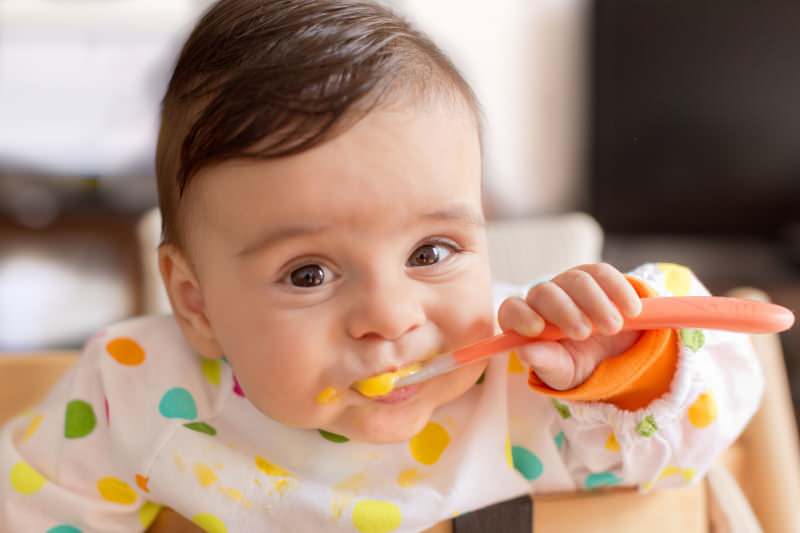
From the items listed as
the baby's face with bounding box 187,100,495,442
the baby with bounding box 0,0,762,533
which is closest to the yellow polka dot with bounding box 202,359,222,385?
the baby with bounding box 0,0,762,533

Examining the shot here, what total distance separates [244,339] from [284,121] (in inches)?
5.5

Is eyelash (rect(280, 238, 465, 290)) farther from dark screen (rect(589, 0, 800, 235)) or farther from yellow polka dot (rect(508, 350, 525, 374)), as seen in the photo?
dark screen (rect(589, 0, 800, 235))

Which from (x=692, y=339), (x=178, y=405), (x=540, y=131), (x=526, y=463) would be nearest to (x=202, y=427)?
(x=178, y=405)

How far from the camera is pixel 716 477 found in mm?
689

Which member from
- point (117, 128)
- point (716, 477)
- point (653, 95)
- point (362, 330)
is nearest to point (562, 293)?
point (362, 330)

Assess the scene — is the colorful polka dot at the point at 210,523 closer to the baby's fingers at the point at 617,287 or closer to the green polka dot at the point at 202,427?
the green polka dot at the point at 202,427

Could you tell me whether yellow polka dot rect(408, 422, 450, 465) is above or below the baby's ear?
below

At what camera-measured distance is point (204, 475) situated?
0.65 meters

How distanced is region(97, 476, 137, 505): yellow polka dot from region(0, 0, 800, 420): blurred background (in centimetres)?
121

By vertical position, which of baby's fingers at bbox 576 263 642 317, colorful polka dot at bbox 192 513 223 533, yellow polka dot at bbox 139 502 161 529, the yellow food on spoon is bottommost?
yellow polka dot at bbox 139 502 161 529

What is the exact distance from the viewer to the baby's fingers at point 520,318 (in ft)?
1.75

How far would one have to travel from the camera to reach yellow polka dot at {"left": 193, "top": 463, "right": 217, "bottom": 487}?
0.65 meters

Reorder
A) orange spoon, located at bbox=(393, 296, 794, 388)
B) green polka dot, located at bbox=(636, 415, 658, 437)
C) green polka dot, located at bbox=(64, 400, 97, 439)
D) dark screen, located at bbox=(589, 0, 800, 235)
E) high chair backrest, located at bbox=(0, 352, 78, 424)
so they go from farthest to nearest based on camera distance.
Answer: dark screen, located at bbox=(589, 0, 800, 235) → high chair backrest, located at bbox=(0, 352, 78, 424) → green polka dot, located at bbox=(64, 400, 97, 439) → green polka dot, located at bbox=(636, 415, 658, 437) → orange spoon, located at bbox=(393, 296, 794, 388)

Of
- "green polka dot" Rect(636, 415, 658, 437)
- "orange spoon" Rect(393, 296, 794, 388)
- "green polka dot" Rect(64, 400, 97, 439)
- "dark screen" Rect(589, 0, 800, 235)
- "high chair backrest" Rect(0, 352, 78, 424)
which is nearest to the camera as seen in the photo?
"orange spoon" Rect(393, 296, 794, 388)
